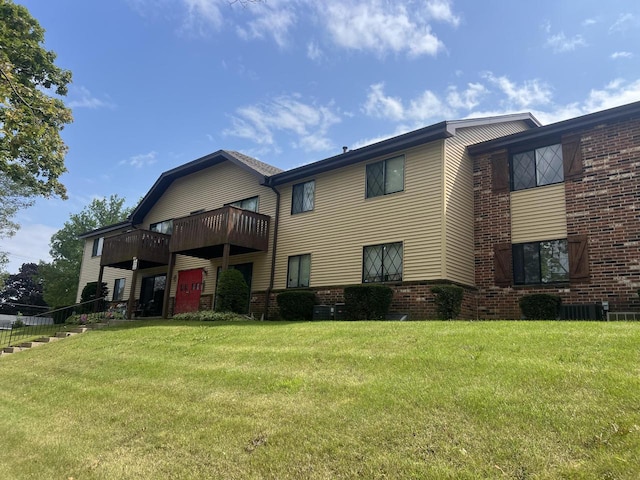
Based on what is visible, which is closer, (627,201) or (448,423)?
(448,423)

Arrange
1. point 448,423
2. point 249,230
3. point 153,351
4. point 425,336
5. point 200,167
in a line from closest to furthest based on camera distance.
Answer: point 448,423 → point 425,336 → point 153,351 → point 249,230 → point 200,167

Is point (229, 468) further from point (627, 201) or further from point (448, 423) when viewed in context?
point (627, 201)

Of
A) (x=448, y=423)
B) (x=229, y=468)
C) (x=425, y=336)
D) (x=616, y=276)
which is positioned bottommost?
(x=229, y=468)

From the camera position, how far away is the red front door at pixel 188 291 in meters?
21.1

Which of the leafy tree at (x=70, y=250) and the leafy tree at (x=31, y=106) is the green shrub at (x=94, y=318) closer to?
the leafy tree at (x=31, y=106)

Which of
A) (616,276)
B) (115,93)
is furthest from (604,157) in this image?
(115,93)

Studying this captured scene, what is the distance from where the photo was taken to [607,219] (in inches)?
504

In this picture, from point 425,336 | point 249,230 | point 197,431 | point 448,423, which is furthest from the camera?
point 249,230

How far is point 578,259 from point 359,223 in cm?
643

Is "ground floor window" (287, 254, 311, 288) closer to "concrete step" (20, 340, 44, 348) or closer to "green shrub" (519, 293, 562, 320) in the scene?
"green shrub" (519, 293, 562, 320)

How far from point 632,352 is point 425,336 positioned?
3212mm

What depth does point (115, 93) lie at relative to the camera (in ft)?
56.1

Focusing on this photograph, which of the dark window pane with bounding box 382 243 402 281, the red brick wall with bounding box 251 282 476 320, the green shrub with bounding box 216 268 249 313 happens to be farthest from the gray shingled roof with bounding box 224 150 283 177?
the red brick wall with bounding box 251 282 476 320

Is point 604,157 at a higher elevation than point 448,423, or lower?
higher
